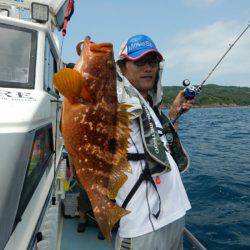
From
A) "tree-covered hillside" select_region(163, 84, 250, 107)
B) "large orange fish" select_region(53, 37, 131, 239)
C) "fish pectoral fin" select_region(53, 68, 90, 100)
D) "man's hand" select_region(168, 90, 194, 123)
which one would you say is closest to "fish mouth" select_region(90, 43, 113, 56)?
"large orange fish" select_region(53, 37, 131, 239)

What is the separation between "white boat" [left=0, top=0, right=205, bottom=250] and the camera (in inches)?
72.9

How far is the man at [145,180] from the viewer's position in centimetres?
210

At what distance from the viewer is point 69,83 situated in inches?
51.5

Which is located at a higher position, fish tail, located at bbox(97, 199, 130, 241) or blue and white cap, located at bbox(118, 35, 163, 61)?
blue and white cap, located at bbox(118, 35, 163, 61)

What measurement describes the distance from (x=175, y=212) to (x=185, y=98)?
1338mm

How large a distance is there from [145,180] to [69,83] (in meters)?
1.03

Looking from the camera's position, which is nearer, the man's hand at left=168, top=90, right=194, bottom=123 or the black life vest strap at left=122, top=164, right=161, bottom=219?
the black life vest strap at left=122, top=164, right=161, bottom=219

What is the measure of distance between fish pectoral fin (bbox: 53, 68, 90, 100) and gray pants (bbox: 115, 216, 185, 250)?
3.75ft

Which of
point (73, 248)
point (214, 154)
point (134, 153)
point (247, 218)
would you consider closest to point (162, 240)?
point (134, 153)

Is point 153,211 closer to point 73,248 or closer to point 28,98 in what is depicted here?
→ point 28,98

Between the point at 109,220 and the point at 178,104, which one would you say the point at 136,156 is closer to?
the point at 109,220

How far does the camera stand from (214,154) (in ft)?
53.1

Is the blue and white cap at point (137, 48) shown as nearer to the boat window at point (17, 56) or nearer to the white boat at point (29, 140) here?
the white boat at point (29, 140)

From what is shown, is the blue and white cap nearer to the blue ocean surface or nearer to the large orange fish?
the large orange fish
